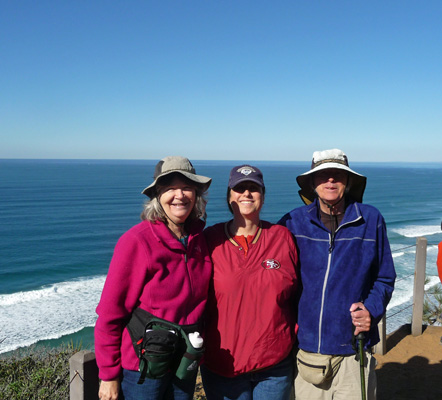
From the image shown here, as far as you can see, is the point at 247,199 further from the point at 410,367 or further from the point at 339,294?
the point at 410,367

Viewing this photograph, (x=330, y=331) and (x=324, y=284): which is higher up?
(x=324, y=284)

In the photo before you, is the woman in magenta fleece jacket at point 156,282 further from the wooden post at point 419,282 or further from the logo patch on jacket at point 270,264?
the wooden post at point 419,282

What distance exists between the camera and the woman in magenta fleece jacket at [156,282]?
2.20m

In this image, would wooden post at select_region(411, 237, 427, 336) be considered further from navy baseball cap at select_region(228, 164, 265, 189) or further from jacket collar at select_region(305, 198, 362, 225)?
navy baseball cap at select_region(228, 164, 265, 189)

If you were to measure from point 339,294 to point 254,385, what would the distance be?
29.1 inches

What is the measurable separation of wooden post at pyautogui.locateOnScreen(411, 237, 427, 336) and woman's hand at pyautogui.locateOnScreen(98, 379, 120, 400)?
4.40 m

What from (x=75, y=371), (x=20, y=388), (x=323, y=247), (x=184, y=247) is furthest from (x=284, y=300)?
(x=20, y=388)

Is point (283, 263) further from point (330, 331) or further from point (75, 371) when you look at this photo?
point (75, 371)

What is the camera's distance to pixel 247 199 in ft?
8.58

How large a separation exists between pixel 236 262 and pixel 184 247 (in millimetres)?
334

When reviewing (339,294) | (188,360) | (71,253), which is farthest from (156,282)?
(71,253)

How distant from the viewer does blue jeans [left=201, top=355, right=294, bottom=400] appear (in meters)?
2.51

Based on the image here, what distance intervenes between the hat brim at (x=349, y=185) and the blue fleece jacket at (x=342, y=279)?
7.7 inches

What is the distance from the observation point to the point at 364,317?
243 centimetres
